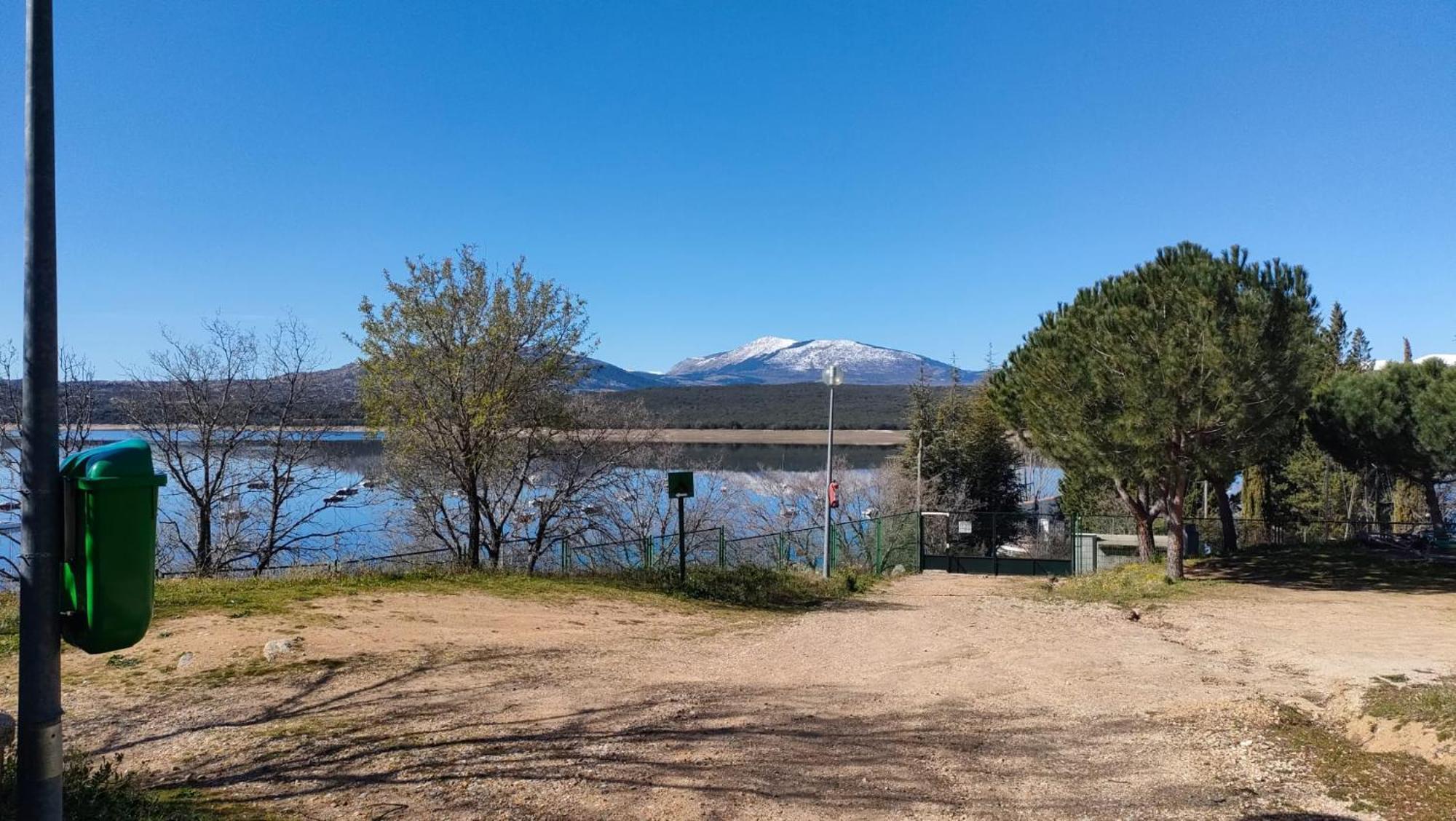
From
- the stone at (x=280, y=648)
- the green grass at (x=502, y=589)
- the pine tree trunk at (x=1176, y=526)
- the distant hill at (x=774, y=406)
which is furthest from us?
the distant hill at (x=774, y=406)

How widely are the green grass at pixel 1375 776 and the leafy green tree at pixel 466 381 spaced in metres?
13.7

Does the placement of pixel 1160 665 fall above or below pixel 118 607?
below

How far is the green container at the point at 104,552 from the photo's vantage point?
2.45 metres

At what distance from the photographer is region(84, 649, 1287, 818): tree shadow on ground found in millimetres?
4555

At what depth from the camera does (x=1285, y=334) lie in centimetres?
1616

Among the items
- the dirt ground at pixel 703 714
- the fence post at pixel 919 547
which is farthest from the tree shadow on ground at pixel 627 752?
the fence post at pixel 919 547

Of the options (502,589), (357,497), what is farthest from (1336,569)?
(357,497)

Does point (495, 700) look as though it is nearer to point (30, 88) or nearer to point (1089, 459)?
point (30, 88)

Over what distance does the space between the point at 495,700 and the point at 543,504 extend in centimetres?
1437

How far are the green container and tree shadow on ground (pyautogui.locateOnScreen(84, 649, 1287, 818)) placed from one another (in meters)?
2.24

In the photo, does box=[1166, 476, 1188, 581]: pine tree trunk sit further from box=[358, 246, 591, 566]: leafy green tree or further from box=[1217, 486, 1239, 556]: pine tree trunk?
box=[358, 246, 591, 566]: leafy green tree

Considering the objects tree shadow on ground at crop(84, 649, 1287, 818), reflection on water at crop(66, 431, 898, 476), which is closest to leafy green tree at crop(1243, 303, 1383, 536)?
reflection on water at crop(66, 431, 898, 476)

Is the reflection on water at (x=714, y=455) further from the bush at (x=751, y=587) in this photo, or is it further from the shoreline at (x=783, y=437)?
the bush at (x=751, y=587)

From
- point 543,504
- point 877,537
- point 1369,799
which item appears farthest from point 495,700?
point 877,537
